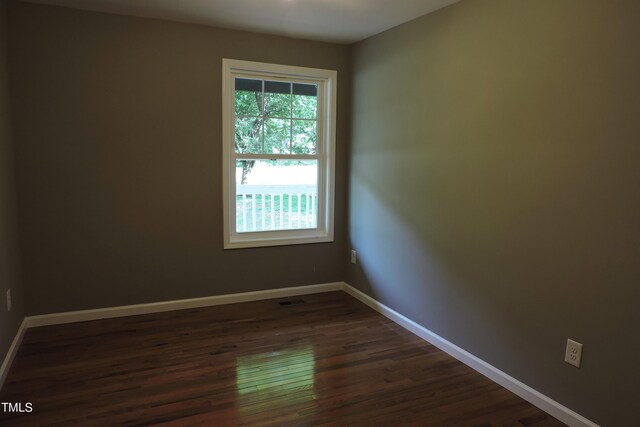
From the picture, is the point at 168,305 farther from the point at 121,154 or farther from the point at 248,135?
the point at 248,135

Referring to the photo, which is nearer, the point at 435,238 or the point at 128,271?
the point at 435,238

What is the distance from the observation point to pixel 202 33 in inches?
139

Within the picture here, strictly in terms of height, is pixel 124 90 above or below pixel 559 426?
above

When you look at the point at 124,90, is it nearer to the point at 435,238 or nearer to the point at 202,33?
the point at 202,33

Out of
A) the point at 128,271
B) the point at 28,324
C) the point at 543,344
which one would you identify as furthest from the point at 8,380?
the point at 543,344

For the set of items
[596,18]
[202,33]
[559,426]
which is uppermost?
[202,33]

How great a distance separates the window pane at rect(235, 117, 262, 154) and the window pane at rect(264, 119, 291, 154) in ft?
0.21

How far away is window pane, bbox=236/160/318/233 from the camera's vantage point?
3934 millimetres

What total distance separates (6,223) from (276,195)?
204 centimetres

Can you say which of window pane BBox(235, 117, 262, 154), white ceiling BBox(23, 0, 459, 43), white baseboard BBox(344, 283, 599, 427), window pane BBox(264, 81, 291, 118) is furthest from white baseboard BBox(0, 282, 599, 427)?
white ceiling BBox(23, 0, 459, 43)

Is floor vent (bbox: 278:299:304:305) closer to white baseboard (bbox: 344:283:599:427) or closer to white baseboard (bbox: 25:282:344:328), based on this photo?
white baseboard (bbox: 25:282:344:328)

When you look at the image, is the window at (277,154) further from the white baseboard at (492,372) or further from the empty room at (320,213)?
the white baseboard at (492,372)

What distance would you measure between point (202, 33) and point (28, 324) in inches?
101

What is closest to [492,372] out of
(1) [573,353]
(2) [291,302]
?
(1) [573,353]
